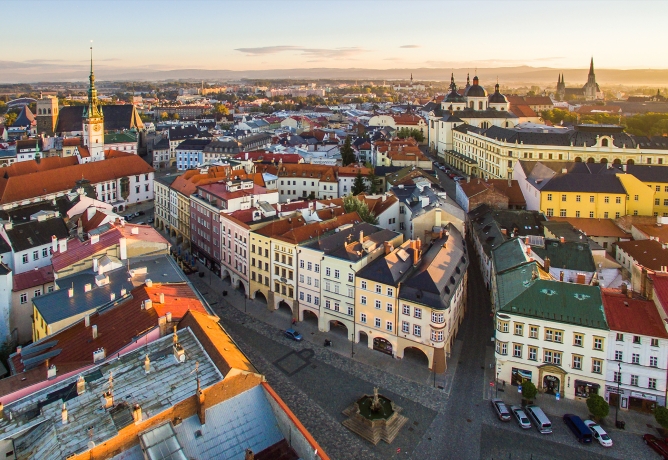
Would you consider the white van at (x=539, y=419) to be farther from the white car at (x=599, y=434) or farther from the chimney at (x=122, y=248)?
the chimney at (x=122, y=248)

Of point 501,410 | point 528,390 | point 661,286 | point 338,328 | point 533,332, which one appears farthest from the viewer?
point 338,328

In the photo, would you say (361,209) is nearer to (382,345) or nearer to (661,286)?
(382,345)

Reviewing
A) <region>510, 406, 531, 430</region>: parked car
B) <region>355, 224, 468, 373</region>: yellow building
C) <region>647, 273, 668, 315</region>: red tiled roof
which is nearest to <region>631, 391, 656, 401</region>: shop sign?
<region>647, 273, 668, 315</region>: red tiled roof

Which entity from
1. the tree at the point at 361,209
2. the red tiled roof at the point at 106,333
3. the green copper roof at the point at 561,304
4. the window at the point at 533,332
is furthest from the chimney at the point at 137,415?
the tree at the point at 361,209

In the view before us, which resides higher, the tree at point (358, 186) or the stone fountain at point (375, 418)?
the tree at point (358, 186)

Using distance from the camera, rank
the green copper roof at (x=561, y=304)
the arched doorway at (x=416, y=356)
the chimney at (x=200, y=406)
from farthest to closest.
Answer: the arched doorway at (x=416, y=356) → the green copper roof at (x=561, y=304) → the chimney at (x=200, y=406)

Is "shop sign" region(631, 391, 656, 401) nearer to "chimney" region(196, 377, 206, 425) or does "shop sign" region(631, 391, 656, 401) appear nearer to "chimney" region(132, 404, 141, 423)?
"chimney" region(196, 377, 206, 425)

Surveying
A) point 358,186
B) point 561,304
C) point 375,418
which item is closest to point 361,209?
point 358,186
